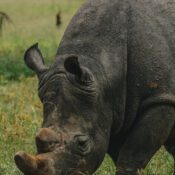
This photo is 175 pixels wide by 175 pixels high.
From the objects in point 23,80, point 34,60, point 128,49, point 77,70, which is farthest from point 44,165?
point 23,80

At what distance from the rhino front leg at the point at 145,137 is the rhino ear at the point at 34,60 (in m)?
0.83

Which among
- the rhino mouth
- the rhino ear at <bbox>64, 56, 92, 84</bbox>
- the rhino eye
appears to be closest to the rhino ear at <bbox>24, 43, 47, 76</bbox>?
the rhino ear at <bbox>64, 56, 92, 84</bbox>

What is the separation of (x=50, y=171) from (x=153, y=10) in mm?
1678

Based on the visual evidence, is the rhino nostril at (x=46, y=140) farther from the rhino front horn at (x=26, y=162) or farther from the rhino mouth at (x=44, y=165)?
the rhino front horn at (x=26, y=162)

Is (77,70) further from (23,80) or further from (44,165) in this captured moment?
(23,80)

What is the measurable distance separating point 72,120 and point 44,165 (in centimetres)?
44

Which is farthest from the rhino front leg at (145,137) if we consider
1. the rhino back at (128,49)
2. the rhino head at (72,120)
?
the rhino head at (72,120)

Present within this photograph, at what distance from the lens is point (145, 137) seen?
657 centimetres

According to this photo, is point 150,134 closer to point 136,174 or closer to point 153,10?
point 136,174

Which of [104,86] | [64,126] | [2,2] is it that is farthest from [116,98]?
[2,2]

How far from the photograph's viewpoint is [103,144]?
6.34 m

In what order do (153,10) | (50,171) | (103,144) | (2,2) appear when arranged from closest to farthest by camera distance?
1. (50,171)
2. (103,144)
3. (153,10)
4. (2,2)

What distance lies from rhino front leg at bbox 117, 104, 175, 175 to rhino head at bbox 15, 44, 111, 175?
28cm

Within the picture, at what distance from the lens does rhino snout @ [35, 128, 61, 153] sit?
19.6 feet
